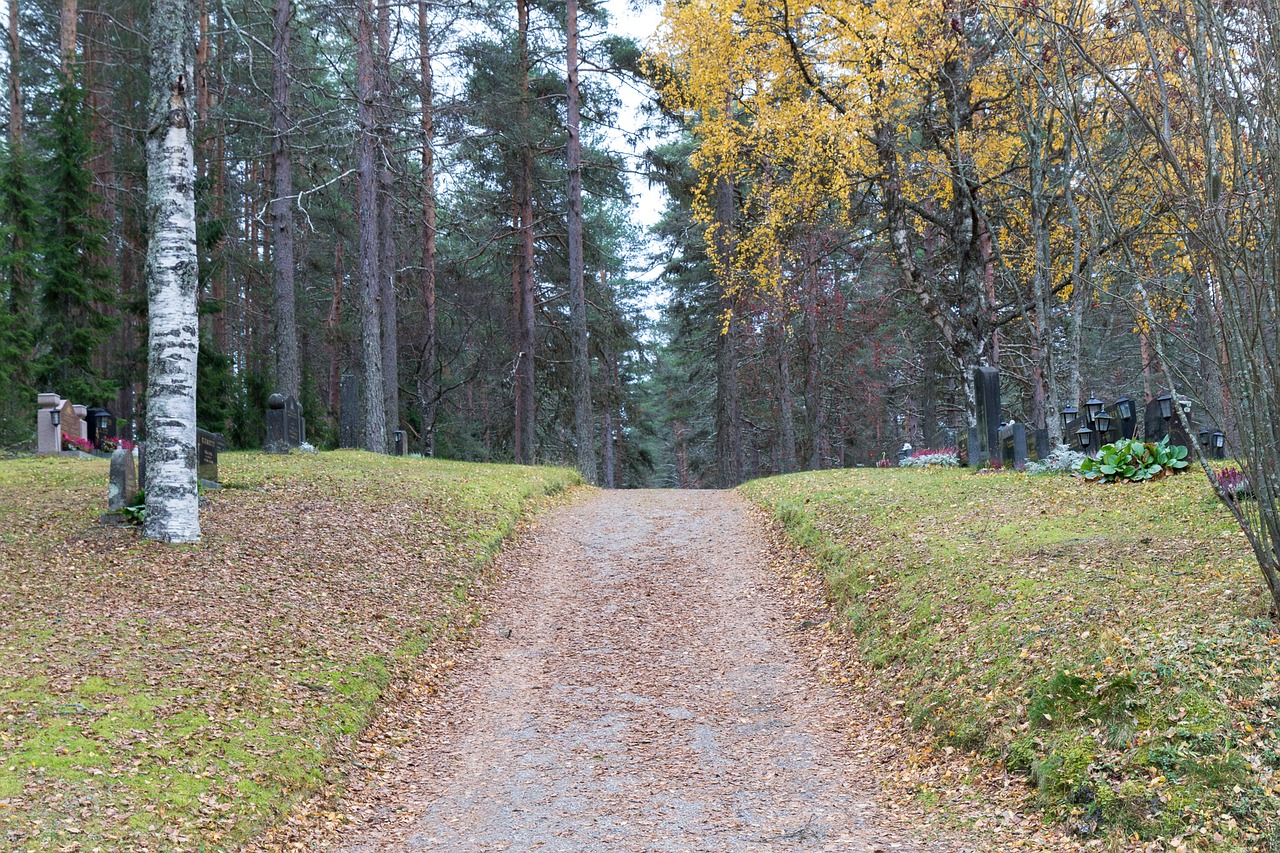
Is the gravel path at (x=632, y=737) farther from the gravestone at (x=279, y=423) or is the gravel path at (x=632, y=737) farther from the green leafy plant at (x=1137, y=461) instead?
the gravestone at (x=279, y=423)

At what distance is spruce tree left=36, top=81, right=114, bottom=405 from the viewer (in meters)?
19.1

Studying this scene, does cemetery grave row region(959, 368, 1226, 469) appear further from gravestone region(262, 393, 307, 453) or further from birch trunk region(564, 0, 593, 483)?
gravestone region(262, 393, 307, 453)

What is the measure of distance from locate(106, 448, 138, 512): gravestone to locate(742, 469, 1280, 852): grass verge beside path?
23.3 ft

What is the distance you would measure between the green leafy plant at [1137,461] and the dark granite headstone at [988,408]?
11.6ft

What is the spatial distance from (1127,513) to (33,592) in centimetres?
950

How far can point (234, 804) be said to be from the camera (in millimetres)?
4809

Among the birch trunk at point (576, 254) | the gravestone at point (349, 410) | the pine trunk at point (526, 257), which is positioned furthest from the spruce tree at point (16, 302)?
the birch trunk at point (576, 254)

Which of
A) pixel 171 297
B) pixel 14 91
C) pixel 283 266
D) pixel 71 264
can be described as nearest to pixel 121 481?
pixel 171 297

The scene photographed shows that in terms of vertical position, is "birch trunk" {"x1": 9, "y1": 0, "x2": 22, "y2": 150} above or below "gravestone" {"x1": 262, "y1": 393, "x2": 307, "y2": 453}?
above

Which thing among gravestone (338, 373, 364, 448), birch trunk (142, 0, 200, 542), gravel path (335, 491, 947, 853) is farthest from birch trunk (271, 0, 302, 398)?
gravel path (335, 491, 947, 853)

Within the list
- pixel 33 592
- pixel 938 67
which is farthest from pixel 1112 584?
pixel 938 67

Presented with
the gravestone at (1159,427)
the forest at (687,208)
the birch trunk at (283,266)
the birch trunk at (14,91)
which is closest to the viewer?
the forest at (687,208)

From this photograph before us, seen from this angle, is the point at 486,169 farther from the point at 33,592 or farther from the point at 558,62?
the point at 33,592

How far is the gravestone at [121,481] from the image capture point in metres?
9.28
